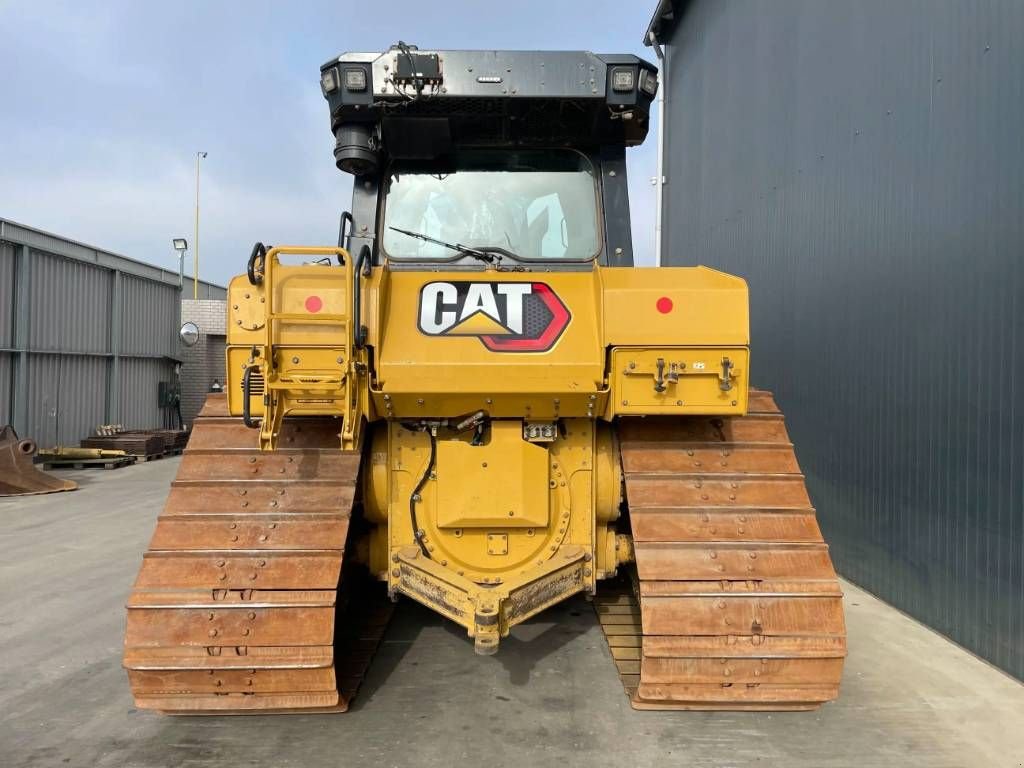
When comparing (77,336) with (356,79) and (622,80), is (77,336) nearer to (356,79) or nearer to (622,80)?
(356,79)

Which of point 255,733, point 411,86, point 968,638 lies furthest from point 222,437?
point 968,638

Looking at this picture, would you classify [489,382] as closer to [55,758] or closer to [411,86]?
[411,86]

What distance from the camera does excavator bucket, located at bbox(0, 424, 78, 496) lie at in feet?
33.3

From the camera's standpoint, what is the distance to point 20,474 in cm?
1031

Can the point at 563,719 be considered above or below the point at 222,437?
below

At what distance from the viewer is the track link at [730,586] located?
9.89 ft

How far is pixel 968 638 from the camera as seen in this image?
433 centimetres

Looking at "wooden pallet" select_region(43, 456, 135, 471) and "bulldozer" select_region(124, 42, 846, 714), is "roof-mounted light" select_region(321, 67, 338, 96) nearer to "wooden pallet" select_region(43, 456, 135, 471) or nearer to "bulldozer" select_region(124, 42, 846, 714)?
"bulldozer" select_region(124, 42, 846, 714)

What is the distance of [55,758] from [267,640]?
103 centimetres

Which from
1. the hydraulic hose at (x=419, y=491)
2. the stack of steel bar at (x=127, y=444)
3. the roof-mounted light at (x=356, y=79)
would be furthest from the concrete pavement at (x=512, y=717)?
the stack of steel bar at (x=127, y=444)

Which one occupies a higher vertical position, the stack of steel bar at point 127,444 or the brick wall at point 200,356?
the brick wall at point 200,356

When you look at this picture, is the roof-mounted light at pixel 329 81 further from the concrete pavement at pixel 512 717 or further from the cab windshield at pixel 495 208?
the concrete pavement at pixel 512 717

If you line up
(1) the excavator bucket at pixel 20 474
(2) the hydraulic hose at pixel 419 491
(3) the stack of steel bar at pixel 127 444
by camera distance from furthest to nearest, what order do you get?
1. (3) the stack of steel bar at pixel 127 444
2. (1) the excavator bucket at pixel 20 474
3. (2) the hydraulic hose at pixel 419 491

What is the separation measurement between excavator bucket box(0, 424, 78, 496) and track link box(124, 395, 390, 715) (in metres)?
8.84
